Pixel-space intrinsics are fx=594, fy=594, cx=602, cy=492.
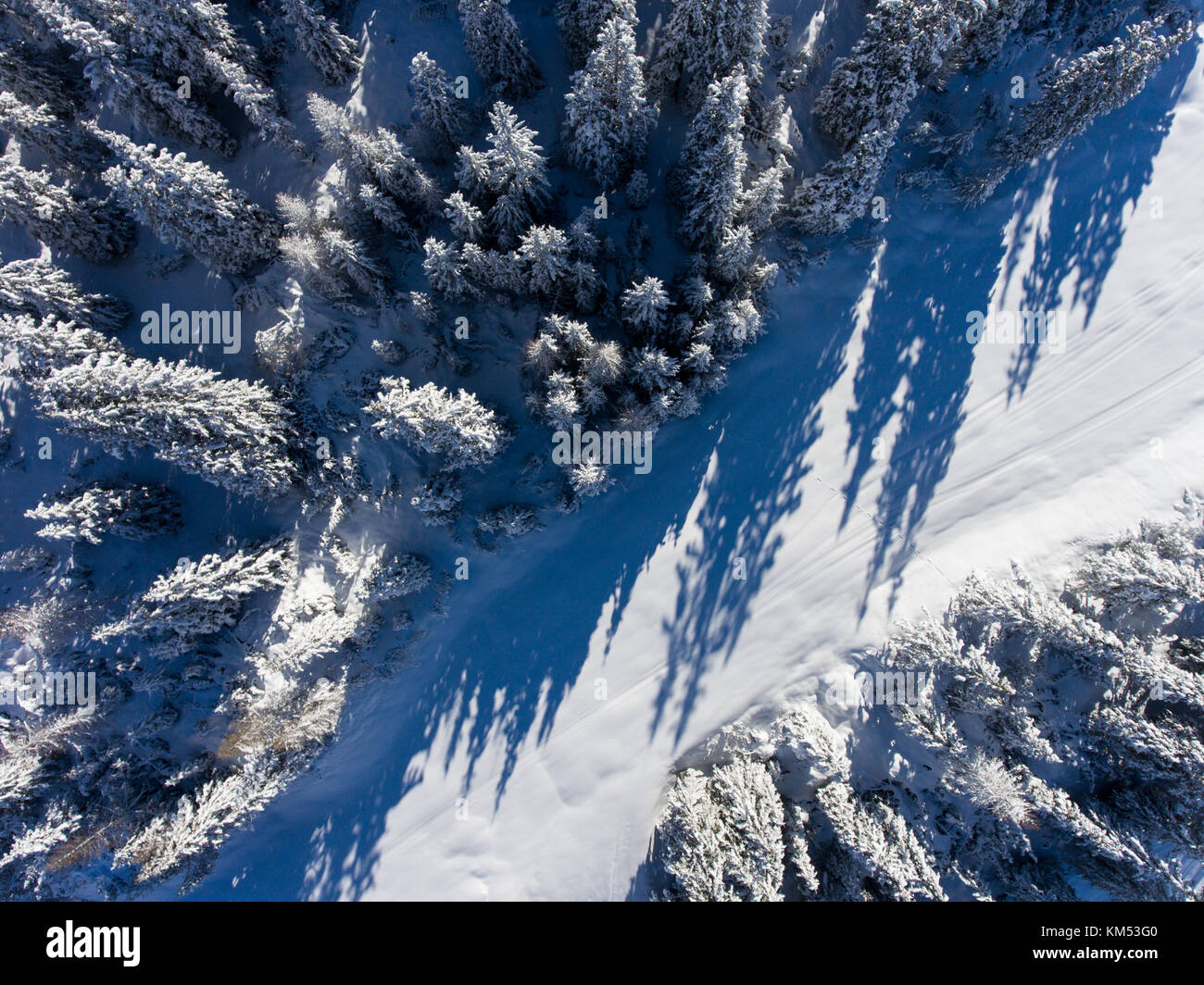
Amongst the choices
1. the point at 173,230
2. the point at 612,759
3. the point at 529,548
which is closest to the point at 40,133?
the point at 173,230

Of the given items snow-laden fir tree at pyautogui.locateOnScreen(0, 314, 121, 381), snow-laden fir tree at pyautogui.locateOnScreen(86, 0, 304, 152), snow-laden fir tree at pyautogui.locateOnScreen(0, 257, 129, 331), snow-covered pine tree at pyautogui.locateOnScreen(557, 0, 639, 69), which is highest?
snow-covered pine tree at pyautogui.locateOnScreen(557, 0, 639, 69)

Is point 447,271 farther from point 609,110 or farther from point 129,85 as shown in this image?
point 129,85

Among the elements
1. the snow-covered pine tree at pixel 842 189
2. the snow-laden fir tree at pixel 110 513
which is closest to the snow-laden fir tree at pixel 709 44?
the snow-covered pine tree at pixel 842 189

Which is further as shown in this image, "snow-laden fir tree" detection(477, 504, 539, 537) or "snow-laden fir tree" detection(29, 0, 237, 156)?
"snow-laden fir tree" detection(477, 504, 539, 537)

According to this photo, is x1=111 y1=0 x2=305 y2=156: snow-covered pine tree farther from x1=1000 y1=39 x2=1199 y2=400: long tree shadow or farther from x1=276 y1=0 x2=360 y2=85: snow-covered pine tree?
x1=1000 y1=39 x2=1199 y2=400: long tree shadow

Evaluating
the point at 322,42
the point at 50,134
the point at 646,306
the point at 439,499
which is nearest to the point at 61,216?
the point at 50,134

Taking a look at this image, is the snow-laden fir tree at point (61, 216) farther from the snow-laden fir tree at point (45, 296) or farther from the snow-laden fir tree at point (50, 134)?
the snow-laden fir tree at point (45, 296)

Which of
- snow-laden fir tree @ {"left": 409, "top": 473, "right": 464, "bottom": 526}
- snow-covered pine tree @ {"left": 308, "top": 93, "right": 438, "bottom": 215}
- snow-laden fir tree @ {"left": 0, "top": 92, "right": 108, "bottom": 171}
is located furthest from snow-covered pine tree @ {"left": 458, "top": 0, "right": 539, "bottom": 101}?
snow-laden fir tree @ {"left": 0, "top": 92, "right": 108, "bottom": 171}
